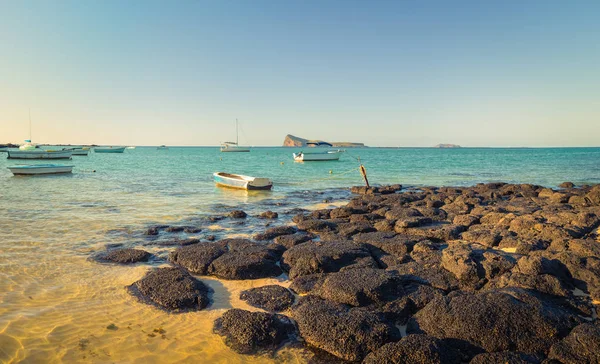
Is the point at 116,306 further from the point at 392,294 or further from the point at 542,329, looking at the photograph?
the point at 542,329

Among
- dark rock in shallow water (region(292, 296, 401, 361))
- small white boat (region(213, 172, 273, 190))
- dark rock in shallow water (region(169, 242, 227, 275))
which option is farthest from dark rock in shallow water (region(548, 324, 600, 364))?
small white boat (region(213, 172, 273, 190))

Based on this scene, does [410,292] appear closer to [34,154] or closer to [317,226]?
[317,226]

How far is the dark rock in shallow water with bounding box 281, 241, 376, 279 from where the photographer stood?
8.14 meters

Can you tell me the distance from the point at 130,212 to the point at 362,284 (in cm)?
1322

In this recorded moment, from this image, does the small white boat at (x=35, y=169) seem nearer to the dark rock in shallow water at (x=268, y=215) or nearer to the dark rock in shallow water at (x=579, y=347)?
the dark rock in shallow water at (x=268, y=215)

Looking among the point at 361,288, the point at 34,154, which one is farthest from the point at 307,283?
the point at 34,154

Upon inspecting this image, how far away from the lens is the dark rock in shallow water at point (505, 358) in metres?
4.57

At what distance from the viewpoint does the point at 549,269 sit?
7.23 meters

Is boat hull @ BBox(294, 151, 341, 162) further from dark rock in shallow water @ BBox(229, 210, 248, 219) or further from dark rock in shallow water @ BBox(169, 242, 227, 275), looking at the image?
dark rock in shallow water @ BBox(169, 242, 227, 275)

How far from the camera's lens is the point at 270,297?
22.7 ft

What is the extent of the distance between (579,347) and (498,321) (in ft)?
3.14

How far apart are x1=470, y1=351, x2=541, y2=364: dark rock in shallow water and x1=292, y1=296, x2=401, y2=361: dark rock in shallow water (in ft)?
3.90

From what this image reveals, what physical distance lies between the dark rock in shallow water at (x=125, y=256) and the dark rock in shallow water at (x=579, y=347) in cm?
879

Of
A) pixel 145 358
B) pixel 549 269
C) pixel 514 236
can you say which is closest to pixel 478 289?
pixel 549 269
